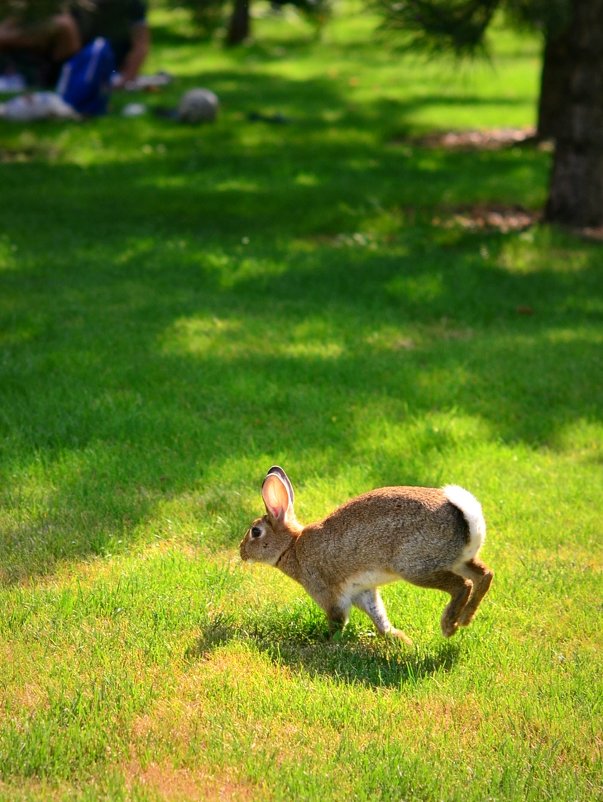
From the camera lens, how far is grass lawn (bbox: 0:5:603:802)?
Result: 3.91 m

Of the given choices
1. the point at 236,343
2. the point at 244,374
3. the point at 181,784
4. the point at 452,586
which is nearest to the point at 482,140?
the point at 236,343

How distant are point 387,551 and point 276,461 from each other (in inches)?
79.5

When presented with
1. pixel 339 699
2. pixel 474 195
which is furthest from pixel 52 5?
pixel 339 699

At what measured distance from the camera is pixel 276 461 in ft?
21.2

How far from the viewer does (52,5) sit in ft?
41.8

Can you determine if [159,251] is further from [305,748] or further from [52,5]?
[305,748]

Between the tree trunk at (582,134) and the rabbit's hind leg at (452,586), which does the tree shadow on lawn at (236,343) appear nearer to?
the tree trunk at (582,134)

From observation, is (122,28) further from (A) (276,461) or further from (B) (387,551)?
(B) (387,551)

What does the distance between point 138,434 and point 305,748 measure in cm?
323

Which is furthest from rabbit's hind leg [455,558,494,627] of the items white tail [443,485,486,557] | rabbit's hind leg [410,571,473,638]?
white tail [443,485,486,557]

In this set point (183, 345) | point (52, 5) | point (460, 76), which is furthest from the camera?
point (460, 76)

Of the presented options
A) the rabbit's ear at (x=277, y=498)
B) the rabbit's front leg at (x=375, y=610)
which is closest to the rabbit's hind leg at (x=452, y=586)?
the rabbit's front leg at (x=375, y=610)

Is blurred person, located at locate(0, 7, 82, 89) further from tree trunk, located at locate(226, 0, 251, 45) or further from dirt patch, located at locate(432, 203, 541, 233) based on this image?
dirt patch, located at locate(432, 203, 541, 233)

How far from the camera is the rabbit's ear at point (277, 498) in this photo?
502cm
